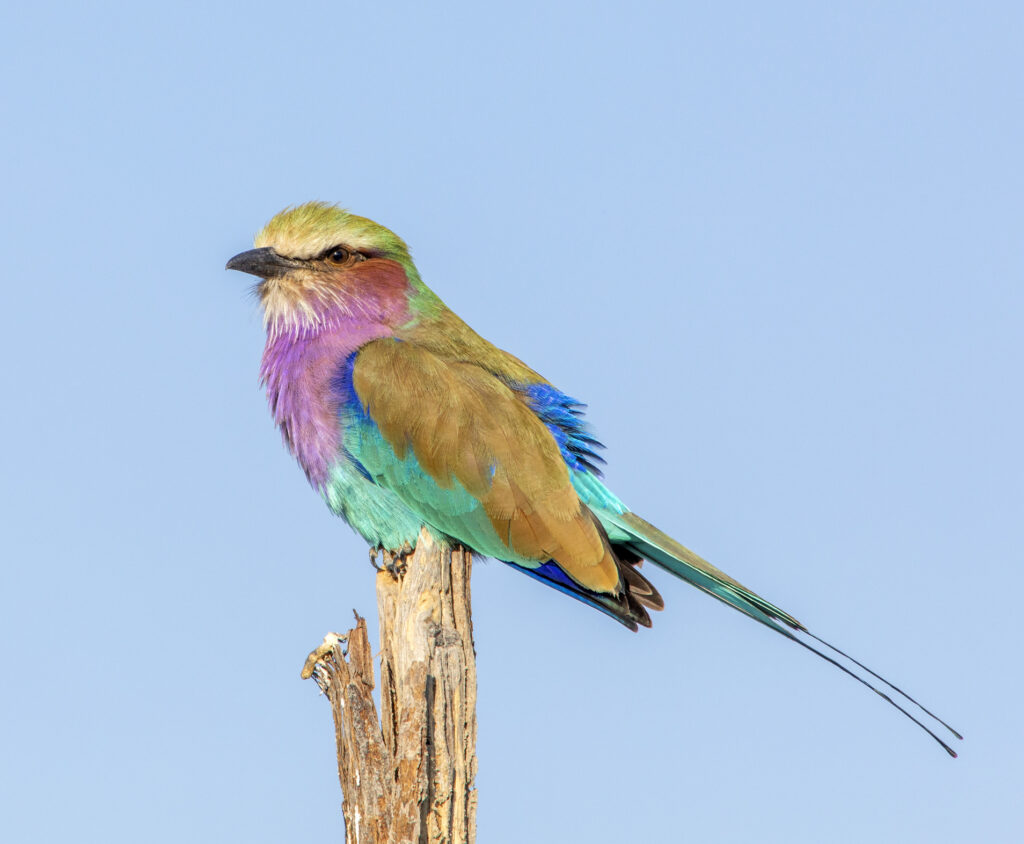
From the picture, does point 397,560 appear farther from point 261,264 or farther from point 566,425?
point 261,264

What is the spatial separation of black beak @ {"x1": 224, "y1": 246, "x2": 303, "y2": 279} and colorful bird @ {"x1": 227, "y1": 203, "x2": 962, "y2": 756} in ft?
0.64

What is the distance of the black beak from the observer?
6312 mm

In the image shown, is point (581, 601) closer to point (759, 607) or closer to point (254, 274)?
point (759, 607)

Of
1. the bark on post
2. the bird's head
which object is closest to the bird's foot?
the bark on post

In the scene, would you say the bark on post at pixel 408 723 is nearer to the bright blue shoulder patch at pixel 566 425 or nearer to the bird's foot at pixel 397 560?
the bird's foot at pixel 397 560

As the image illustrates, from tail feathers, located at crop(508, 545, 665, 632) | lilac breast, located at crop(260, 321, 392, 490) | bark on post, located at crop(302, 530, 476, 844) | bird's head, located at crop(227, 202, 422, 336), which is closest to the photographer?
bark on post, located at crop(302, 530, 476, 844)

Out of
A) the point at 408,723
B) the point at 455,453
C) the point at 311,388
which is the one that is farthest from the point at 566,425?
the point at 408,723

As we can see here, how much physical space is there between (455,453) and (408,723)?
4.64 feet

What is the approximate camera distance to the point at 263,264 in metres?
6.34

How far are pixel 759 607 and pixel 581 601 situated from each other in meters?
0.79

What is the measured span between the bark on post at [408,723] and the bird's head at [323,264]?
1.78 meters

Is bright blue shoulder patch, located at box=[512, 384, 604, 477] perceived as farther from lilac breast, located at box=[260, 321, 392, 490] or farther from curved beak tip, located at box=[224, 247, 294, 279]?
curved beak tip, located at box=[224, 247, 294, 279]

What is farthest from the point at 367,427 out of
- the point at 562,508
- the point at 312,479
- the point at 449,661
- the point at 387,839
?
the point at 387,839

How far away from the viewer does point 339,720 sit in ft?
15.4
